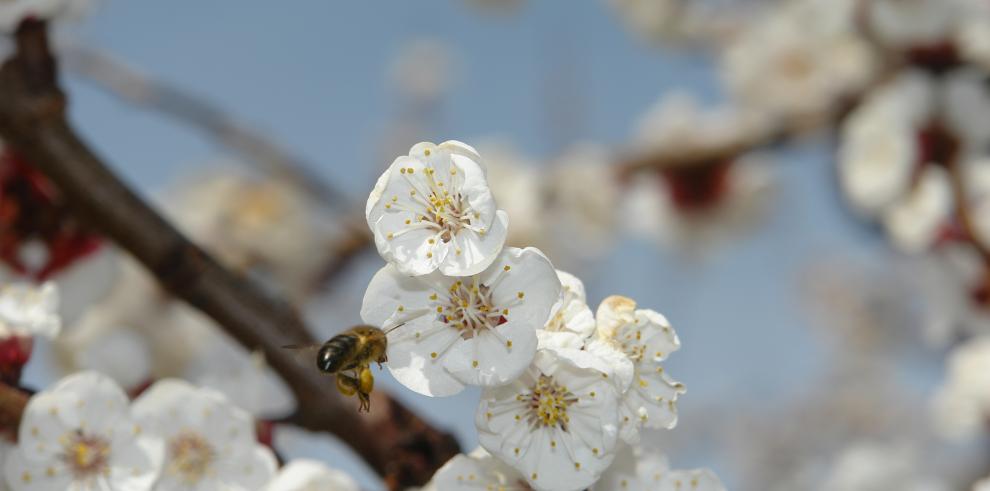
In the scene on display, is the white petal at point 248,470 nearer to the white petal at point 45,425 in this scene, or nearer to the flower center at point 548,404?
the white petal at point 45,425

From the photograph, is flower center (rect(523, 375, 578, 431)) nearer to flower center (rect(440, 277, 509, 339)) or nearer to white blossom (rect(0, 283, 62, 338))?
flower center (rect(440, 277, 509, 339))

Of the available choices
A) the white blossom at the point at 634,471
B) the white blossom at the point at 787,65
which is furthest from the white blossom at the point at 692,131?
the white blossom at the point at 634,471

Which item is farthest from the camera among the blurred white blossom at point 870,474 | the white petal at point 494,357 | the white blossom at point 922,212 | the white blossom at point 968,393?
the blurred white blossom at point 870,474

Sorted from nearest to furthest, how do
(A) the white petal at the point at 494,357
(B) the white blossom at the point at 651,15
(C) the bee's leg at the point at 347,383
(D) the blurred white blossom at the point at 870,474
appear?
1. (A) the white petal at the point at 494,357
2. (C) the bee's leg at the point at 347,383
3. (D) the blurred white blossom at the point at 870,474
4. (B) the white blossom at the point at 651,15

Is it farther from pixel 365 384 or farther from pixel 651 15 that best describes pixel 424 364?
pixel 651 15

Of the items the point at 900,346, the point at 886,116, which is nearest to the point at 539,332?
the point at 886,116

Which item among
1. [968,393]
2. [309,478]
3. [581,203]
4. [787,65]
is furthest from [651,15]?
[309,478]

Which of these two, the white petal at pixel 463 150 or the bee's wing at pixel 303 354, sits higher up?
the white petal at pixel 463 150
